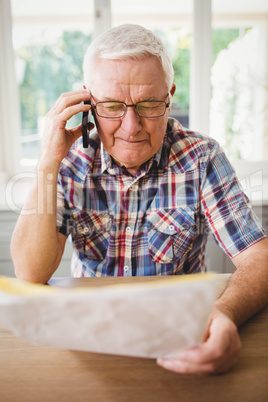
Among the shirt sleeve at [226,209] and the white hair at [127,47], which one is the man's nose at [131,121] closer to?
the white hair at [127,47]

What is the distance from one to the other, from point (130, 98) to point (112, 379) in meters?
0.73

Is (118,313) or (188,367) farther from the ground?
(118,313)

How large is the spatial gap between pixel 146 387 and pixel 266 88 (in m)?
2.30

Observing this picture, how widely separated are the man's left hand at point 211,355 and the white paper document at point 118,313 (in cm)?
6

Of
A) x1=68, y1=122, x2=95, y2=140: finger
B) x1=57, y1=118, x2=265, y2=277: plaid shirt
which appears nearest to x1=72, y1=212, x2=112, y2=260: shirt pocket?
x1=57, y1=118, x2=265, y2=277: plaid shirt

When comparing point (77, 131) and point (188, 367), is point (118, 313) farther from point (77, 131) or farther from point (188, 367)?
point (77, 131)

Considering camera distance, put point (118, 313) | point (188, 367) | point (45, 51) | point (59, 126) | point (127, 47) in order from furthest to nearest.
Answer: point (45, 51)
point (59, 126)
point (127, 47)
point (188, 367)
point (118, 313)

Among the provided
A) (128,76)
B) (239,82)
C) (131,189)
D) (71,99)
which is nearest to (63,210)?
(131,189)

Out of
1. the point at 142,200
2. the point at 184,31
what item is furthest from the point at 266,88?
the point at 142,200

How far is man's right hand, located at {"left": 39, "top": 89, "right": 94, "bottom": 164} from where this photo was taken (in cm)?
107

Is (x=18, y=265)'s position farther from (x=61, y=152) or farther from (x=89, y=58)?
(x=89, y=58)

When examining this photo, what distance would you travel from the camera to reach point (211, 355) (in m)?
0.55

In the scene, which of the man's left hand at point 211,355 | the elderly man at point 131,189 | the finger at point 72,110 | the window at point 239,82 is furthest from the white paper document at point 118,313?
the window at point 239,82

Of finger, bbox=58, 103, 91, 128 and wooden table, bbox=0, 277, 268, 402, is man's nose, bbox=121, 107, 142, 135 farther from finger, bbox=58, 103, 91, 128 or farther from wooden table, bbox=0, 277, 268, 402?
wooden table, bbox=0, 277, 268, 402
